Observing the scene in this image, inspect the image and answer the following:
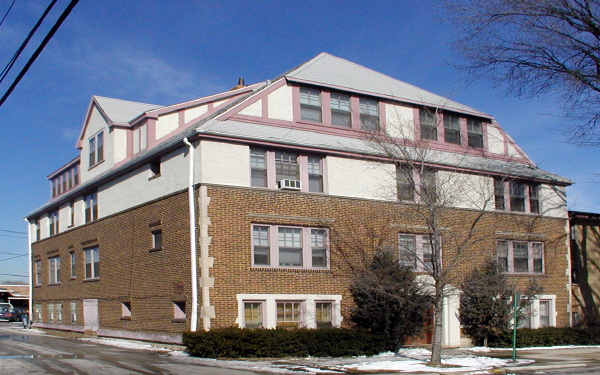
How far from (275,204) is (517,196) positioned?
1322 cm

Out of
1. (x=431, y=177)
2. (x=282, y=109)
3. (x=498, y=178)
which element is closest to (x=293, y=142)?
(x=282, y=109)

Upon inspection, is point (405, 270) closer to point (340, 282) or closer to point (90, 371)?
point (340, 282)

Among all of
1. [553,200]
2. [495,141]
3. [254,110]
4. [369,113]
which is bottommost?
[553,200]

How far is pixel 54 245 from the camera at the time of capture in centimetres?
3981

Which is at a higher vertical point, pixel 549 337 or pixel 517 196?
pixel 517 196

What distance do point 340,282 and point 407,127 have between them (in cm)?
774

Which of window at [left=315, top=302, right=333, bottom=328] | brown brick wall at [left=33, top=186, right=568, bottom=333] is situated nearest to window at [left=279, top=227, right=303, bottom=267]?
brown brick wall at [left=33, top=186, right=568, bottom=333]

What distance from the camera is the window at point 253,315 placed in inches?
961

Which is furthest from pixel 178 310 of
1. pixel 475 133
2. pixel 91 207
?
pixel 475 133

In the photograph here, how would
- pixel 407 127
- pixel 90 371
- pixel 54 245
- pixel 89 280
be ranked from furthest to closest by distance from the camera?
pixel 54 245
pixel 89 280
pixel 407 127
pixel 90 371

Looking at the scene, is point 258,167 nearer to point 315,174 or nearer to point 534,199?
point 315,174

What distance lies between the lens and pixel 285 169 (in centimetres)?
2622

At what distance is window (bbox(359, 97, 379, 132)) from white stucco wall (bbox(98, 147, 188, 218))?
8.10 m

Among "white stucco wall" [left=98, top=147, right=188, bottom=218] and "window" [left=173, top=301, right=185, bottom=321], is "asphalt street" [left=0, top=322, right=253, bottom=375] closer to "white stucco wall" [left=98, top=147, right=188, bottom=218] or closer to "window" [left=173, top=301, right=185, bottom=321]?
"window" [left=173, top=301, right=185, bottom=321]
